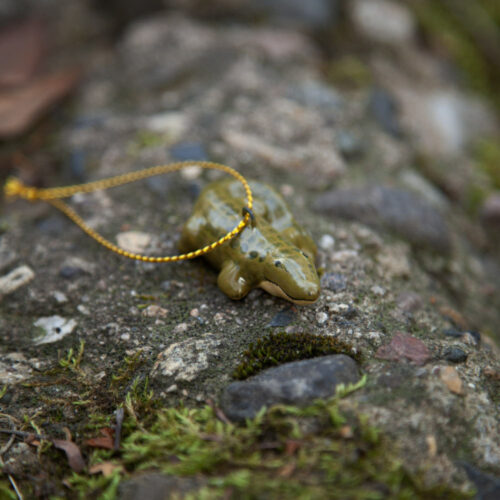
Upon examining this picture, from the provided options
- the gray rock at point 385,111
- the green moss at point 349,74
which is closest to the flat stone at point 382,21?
the green moss at point 349,74

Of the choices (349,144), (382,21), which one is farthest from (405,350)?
(382,21)

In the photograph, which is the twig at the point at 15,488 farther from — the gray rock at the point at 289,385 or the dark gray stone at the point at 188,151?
the dark gray stone at the point at 188,151

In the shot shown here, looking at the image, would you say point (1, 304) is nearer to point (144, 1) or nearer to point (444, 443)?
point (444, 443)

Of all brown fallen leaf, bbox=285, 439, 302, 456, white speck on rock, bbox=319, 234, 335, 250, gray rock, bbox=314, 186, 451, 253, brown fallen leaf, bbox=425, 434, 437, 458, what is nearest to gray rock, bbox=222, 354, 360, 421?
brown fallen leaf, bbox=285, 439, 302, 456

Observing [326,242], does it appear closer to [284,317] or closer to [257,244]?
[257,244]

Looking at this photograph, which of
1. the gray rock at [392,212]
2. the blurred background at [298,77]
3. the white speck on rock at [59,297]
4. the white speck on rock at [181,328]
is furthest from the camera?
the blurred background at [298,77]

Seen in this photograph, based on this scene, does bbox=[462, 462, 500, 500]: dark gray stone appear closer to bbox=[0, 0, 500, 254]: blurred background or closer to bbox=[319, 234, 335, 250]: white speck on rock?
bbox=[319, 234, 335, 250]: white speck on rock
